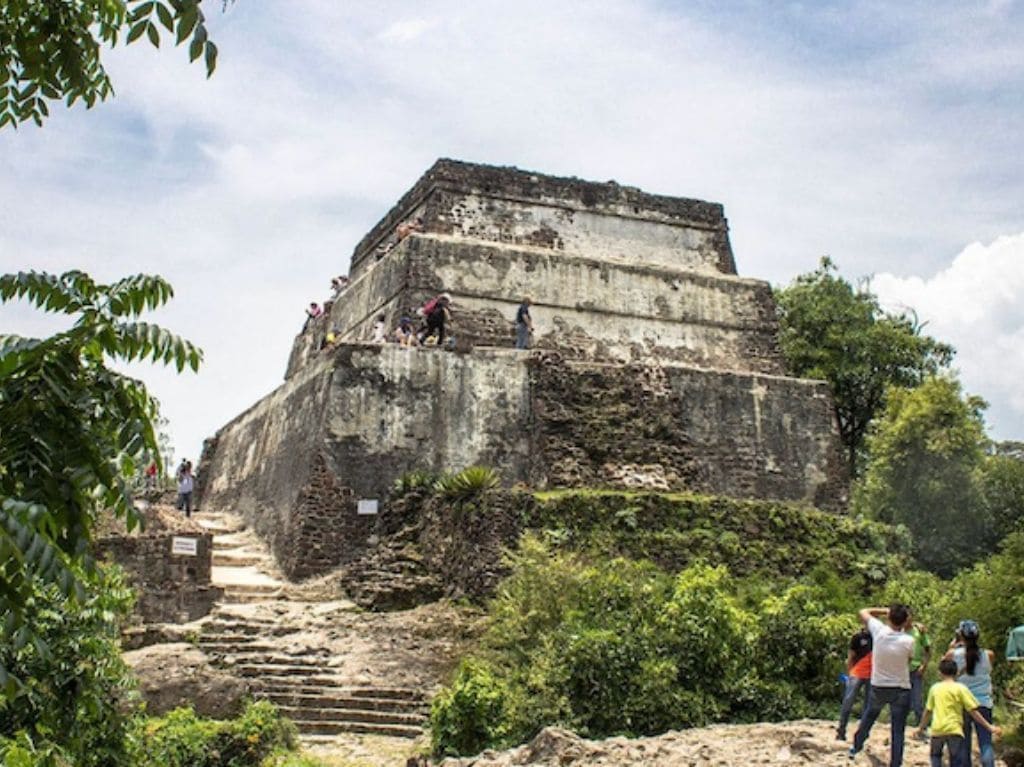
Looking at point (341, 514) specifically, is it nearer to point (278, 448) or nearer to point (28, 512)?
point (278, 448)

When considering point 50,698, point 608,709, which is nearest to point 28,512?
point 50,698

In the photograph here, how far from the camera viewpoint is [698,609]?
11.2m

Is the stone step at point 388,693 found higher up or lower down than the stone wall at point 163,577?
lower down

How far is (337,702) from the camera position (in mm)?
11320

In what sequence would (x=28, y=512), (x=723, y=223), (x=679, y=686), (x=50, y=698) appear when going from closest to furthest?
1. (x=28, y=512)
2. (x=50, y=698)
3. (x=679, y=686)
4. (x=723, y=223)

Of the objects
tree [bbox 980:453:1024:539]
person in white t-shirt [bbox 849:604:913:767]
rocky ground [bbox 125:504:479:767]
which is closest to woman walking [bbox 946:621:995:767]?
person in white t-shirt [bbox 849:604:913:767]

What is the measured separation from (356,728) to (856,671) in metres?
4.46

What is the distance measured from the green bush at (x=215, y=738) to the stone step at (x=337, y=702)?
0.91m

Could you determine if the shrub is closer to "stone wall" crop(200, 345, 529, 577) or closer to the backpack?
"stone wall" crop(200, 345, 529, 577)

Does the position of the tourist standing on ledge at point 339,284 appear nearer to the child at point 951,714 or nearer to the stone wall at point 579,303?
the stone wall at point 579,303

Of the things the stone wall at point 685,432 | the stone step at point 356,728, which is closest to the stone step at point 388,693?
the stone step at point 356,728

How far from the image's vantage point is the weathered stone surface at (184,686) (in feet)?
34.4

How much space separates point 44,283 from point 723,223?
19.4 m

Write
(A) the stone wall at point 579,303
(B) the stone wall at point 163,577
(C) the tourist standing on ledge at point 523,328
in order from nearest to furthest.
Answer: (B) the stone wall at point 163,577
(C) the tourist standing on ledge at point 523,328
(A) the stone wall at point 579,303
